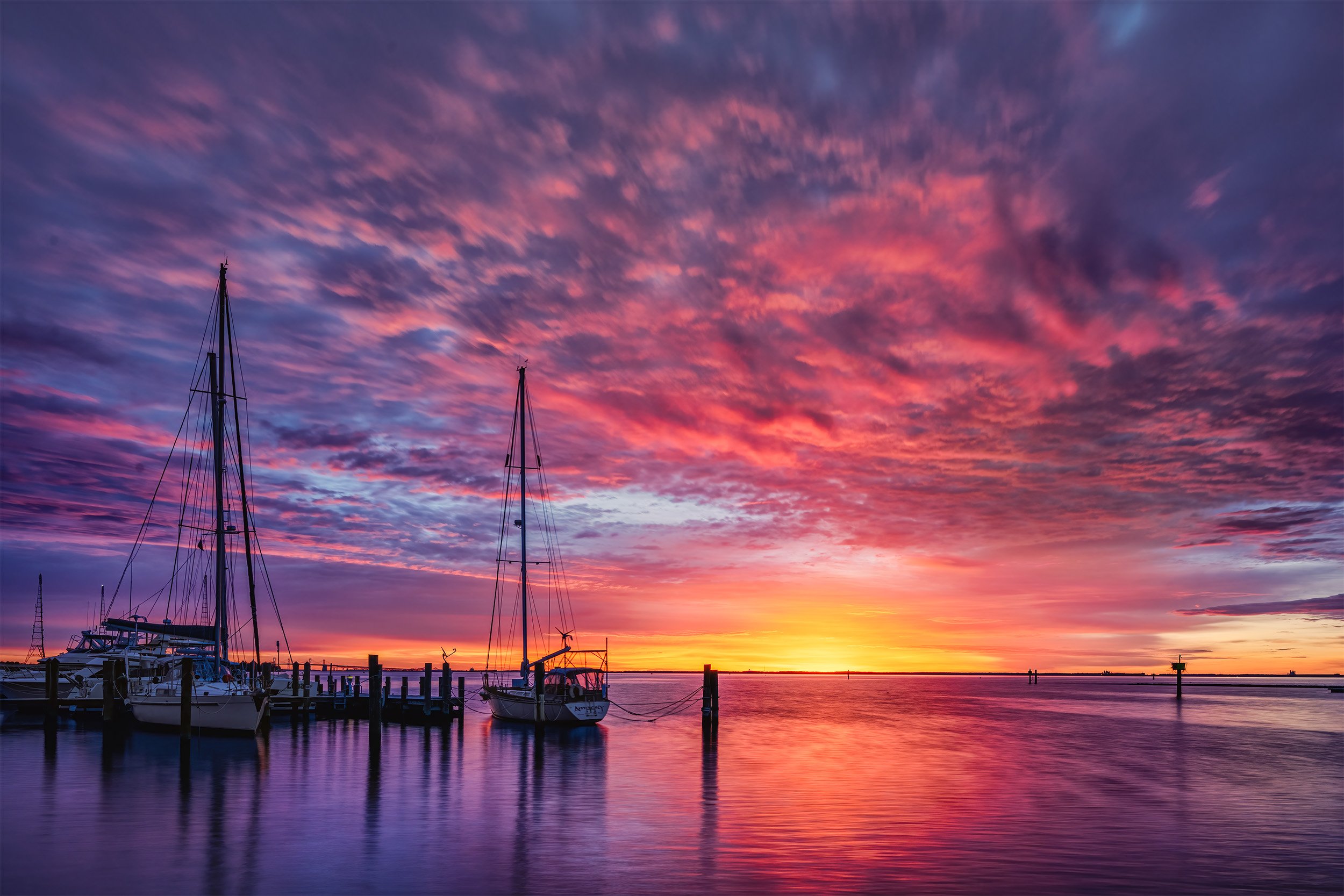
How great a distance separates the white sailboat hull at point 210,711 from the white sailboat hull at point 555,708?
48.8ft

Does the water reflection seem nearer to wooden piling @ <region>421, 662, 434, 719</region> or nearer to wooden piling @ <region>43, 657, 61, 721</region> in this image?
wooden piling @ <region>421, 662, 434, 719</region>

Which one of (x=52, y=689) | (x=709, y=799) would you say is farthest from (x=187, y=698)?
(x=709, y=799)

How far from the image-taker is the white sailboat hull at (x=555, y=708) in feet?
182

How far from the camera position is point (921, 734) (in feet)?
213

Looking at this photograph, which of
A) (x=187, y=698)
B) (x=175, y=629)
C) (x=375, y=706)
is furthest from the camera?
(x=175, y=629)

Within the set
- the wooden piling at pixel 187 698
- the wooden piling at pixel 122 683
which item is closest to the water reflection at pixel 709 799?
the wooden piling at pixel 187 698

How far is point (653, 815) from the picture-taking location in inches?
1121

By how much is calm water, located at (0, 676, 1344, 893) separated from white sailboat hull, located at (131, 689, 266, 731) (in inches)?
43.5

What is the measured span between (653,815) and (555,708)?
28254 millimetres

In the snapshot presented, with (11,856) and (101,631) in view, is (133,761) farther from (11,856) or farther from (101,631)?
(101,631)

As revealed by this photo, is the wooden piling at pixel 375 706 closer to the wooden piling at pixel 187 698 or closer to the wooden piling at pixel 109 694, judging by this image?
the wooden piling at pixel 187 698

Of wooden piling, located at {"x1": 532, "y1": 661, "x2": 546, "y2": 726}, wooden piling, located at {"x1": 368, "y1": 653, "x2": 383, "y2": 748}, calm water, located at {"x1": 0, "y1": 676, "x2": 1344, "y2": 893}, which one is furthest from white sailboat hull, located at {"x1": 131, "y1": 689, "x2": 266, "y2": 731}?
wooden piling, located at {"x1": 532, "y1": 661, "x2": 546, "y2": 726}

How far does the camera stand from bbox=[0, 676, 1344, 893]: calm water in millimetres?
20391

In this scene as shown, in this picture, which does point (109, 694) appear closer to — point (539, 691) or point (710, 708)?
point (539, 691)
